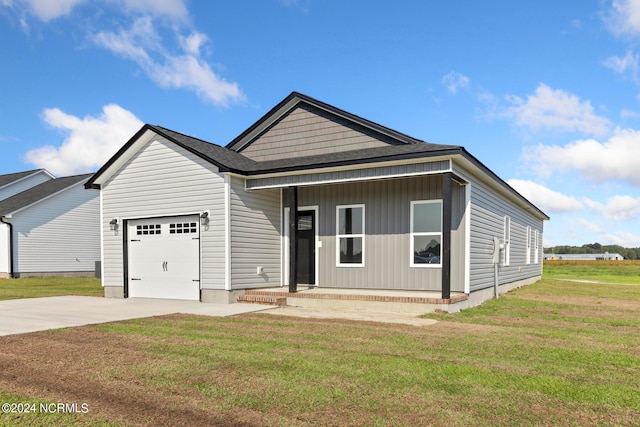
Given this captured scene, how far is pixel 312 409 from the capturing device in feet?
11.5

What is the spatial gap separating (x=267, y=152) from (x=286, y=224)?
2.54 m

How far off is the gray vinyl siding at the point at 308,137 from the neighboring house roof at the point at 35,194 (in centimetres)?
1644

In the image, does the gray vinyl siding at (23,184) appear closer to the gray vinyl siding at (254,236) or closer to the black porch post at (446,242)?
the gray vinyl siding at (254,236)

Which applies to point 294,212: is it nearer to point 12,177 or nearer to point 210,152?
point 210,152

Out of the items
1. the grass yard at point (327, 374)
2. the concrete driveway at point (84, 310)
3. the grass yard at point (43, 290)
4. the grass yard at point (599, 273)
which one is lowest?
the grass yard at point (599, 273)

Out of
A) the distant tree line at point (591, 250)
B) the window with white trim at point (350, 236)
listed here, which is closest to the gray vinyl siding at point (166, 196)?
the window with white trim at point (350, 236)

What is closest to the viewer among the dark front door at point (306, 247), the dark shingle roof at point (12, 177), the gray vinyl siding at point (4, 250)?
the dark front door at point (306, 247)

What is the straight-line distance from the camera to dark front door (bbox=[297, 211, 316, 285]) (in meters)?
12.5

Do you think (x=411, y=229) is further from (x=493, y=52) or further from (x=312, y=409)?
(x=312, y=409)

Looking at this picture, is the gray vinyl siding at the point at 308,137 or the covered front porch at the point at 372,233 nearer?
the covered front porch at the point at 372,233

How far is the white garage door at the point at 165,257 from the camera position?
38.5 ft

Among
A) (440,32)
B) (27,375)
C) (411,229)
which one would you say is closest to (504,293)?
(411,229)

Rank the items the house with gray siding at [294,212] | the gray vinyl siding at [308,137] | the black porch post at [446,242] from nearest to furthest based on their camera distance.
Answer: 1. the black porch post at [446,242]
2. the house with gray siding at [294,212]
3. the gray vinyl siding at [308,137]

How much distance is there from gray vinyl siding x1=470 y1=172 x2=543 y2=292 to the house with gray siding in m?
0.07
